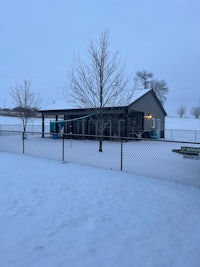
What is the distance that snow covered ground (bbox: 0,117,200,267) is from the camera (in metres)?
3.16

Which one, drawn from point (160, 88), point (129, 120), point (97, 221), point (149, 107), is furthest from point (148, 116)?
point (160, 88)

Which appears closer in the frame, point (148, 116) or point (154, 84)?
point (148, 116)

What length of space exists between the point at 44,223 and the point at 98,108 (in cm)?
1179

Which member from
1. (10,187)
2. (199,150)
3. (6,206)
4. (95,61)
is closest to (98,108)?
(95,61)

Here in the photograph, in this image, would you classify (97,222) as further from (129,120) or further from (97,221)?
(129,120)

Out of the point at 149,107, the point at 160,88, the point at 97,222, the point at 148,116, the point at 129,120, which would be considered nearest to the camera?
the point at 97,222

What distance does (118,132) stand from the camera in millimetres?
22516

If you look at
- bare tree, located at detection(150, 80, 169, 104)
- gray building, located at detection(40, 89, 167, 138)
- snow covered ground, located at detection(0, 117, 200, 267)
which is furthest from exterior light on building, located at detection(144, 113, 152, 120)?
bare tree, located at detection(150, 80, 169, 104)

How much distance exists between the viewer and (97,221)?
427cm

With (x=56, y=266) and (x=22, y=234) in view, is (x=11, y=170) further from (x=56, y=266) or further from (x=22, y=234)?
(x=56, y=266)

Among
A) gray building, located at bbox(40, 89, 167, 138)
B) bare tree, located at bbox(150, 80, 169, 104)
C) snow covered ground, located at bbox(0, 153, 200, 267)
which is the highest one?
bare tree, located at bbox(150, 80, 169, 104)

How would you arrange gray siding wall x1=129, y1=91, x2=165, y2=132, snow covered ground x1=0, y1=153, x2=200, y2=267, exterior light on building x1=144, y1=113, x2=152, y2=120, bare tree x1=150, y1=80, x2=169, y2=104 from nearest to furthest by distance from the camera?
snow covered ground x1=0, y1=153, x2=200, y2=267, gray siding wall x1=129, y1=91, x2=165, y2=132, exterior light on building x1=144, y1=113, x2=152, y2=120, bare tree x1=150, y1=80, x2=169, y2=104

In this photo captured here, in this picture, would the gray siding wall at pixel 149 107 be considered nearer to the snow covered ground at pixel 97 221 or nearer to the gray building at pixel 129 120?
the gray building at pixel 129 120

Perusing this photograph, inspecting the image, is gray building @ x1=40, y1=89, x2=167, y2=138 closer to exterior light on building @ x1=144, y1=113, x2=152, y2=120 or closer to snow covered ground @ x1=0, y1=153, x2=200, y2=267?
exterior light on building @ x1=144, y1=113, x2=152, y2=120
